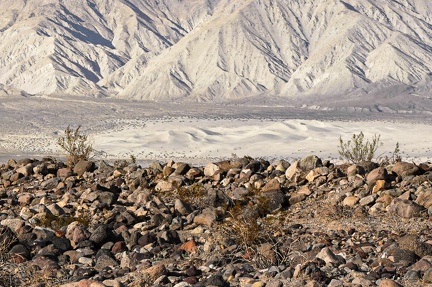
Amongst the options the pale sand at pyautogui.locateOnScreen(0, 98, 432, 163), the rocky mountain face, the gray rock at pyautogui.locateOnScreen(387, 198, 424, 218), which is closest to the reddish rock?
the gray rock at pyautogui.locateOnScreen(387, 198, 424, 218)

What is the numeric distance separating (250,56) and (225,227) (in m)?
121

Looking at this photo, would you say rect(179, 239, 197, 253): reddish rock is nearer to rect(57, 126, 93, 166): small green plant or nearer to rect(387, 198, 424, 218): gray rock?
rect(387, 198, 424, 218): gray rock

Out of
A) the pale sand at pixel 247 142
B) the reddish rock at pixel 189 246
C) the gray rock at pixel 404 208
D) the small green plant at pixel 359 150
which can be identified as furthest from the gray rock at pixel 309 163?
the pale sand at pixel 247 142

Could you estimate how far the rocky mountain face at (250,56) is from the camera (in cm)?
11694

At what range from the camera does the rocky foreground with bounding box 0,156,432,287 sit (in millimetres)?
5910

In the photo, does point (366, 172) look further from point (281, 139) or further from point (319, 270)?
point (281, 139)

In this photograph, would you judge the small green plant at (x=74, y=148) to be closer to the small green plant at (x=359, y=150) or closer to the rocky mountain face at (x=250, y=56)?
the small green plant at (x=359, y=150)

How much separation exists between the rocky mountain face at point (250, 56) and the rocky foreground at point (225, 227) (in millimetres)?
100289

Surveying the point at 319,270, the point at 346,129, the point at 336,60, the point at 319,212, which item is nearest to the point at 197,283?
the point at 319,270

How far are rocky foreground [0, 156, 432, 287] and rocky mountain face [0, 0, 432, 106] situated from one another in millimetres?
100289

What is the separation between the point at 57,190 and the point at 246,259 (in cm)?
538

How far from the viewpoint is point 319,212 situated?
8148mm

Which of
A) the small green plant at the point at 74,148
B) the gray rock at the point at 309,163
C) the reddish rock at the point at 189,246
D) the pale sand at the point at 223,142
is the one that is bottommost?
the pale sand at the point at 223,142

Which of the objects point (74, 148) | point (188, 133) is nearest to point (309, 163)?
point (74, 148)
